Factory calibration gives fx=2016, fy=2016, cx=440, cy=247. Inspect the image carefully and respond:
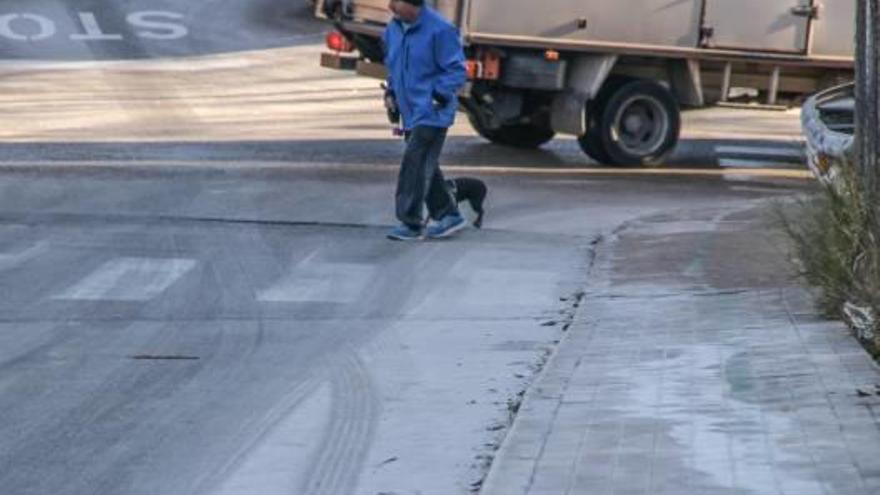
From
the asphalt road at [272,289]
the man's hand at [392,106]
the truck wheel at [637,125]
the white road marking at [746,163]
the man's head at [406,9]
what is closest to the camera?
the asphalt road at [272,289]

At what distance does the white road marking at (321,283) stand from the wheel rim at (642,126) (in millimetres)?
7114

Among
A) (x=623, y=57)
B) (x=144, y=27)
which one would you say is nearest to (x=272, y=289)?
(x=623, y=57)

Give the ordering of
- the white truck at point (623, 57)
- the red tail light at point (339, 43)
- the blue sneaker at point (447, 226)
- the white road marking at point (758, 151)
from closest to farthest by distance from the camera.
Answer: the blue sneaker at point (447, 226) → the white truck at point (623, 57) → the red tail light at point (339, 43) → the white road marking at point (758, 151)

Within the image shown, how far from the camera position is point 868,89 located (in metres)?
10.0

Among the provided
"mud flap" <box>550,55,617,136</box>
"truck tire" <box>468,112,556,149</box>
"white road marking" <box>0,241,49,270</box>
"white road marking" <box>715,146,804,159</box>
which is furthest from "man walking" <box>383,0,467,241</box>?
"white road marking" <box>715,146,804,159</box>

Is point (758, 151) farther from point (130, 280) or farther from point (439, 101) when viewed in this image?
point (130, 280)

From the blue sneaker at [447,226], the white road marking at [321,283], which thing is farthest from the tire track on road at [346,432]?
the blue sneaker at [447,226]

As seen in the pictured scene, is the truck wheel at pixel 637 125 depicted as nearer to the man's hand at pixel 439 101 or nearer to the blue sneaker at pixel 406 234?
the man's hand at pixel 439 101

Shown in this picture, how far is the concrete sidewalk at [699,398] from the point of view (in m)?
7.00

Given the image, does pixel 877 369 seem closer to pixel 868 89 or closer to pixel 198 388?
pixel 868 89

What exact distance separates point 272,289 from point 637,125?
8.51 metres

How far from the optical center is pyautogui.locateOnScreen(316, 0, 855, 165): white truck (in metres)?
18.9

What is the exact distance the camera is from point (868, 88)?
1000cm

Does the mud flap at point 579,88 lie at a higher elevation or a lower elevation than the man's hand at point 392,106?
lower
